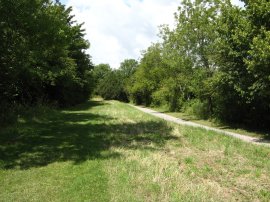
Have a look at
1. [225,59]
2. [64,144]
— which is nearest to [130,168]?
[64,144]

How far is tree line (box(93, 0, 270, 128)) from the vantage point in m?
15.5

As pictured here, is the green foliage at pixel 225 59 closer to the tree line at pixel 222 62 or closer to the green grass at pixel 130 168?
the tree line at pixel 222 62

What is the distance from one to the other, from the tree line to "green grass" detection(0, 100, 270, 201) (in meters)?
3.98

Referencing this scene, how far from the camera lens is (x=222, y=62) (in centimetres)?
1962

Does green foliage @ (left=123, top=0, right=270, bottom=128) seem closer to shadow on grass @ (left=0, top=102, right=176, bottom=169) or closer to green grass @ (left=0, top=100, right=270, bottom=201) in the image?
green grass @ (left=0, top=100, right=270, bottom=201)

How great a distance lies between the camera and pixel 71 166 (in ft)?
30.9

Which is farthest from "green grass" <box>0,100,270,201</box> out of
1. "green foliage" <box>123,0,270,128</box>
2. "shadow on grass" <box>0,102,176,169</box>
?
"green foliage" <box>123,0,270,128</box>

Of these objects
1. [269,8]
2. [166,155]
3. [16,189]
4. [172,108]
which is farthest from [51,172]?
[172,108]

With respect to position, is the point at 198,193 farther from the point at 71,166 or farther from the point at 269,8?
the point at 269,8

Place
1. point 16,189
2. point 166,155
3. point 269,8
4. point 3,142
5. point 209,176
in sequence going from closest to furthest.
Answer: point 16,189
point 209,176
point 166,155
point 3,142
point 269,8

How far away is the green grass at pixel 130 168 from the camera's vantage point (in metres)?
7.05

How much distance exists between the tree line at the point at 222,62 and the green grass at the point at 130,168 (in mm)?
3976

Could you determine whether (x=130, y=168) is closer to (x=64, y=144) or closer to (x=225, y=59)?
(x=64, y=144)

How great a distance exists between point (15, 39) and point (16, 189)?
10189mm
